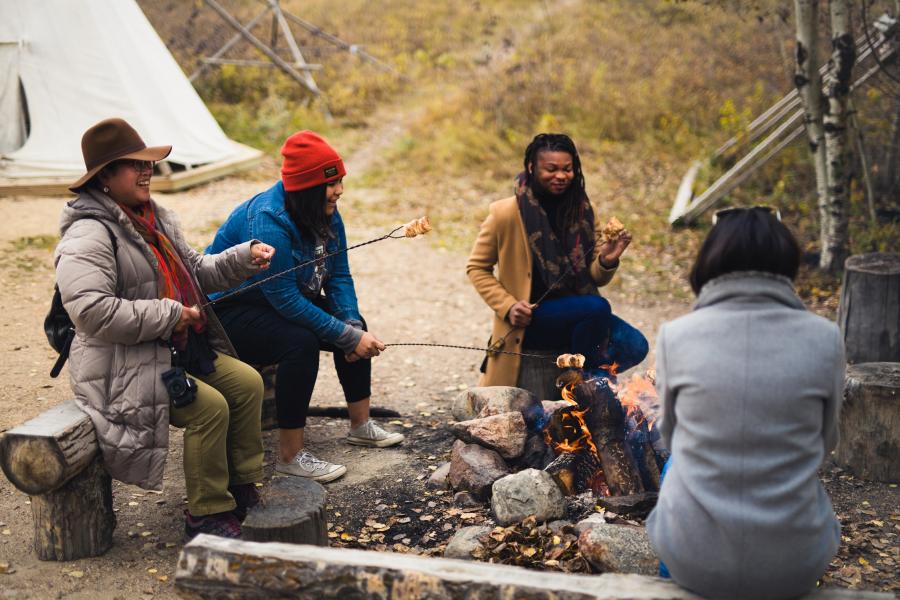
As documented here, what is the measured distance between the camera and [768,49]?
12.8 metres

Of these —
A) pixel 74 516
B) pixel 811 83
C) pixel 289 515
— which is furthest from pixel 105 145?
pixel 811 83

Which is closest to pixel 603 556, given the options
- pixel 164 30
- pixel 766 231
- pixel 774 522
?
pixel 774 522

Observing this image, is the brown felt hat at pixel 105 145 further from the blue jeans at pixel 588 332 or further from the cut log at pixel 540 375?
the cut log at pixel 540 375

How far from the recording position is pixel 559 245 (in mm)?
4859

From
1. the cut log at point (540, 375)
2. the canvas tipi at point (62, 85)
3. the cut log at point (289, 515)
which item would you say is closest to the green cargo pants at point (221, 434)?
the cut log at point (289, 515)

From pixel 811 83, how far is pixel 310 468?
19.0ft

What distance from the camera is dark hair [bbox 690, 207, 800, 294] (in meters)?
2.34

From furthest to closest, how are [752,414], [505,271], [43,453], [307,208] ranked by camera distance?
1. [505,271]
2. [307,208]
3. [43,453]
4. [752,414]

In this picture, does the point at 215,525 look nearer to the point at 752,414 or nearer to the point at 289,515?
the point at 289,515

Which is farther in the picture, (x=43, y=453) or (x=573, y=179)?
(x=573, y=179)

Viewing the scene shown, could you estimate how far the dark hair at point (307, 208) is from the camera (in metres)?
4.32

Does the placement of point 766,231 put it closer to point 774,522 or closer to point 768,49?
point 774,522

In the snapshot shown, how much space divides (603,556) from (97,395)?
84.1 inches

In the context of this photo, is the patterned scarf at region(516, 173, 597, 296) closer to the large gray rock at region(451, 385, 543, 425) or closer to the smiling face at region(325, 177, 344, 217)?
the large gray rock at region(451, 385, 543, 425)
